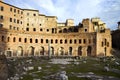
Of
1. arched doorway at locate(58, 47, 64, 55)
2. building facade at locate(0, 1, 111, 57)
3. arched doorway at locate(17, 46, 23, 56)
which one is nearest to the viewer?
building facade at locate(0, 1, 111, 57)

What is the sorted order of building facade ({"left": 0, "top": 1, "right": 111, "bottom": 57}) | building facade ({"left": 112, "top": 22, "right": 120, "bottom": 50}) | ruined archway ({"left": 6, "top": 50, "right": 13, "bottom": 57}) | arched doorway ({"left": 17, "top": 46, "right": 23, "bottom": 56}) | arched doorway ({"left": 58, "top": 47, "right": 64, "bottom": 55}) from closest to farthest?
ruined archway ({"left": 6, "top": 50, "right": 13, "bottom": 57}), building facade ({"left": 0, "top": 1, "right": 111, "bottom": 57}), arched doorway ({"left": 17, "top": 46, "right": 23, "bottom": 56}), arched doorway ({"left": 58, "top": 47, "right": 64, "bottom": 55}), building facade ({"left": 112, "top": 22, "right": 120, "bottom": 50})

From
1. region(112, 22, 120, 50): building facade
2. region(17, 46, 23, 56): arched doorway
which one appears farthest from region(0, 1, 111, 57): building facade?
region(112, 22, 120, 50): building facade

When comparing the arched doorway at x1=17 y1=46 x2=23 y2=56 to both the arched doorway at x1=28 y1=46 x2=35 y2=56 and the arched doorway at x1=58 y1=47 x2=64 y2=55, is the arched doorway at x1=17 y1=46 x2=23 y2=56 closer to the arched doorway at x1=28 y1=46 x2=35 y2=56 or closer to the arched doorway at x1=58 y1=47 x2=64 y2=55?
the arched doorway at x1=28 y1=46 x2=35 y2=56

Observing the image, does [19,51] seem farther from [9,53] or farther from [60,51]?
[60,51]

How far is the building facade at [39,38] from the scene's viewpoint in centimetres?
10275

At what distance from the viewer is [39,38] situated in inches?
4333

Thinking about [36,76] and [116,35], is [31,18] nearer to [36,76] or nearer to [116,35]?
[116,35]

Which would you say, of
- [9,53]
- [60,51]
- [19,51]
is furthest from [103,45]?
[9,53]

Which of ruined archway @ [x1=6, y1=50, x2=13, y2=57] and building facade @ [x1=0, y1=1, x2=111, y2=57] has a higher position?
building facade @ [x1=0, y1=1, x2=111, y2=57]

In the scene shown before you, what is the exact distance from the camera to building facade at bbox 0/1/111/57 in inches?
4045

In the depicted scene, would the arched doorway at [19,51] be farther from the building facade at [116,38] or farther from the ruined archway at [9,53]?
the building facade at [116,38]

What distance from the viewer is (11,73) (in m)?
60.8

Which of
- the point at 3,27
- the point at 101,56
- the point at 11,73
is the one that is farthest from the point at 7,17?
the point at 11,73

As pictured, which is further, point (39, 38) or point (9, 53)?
point (39, 38)
